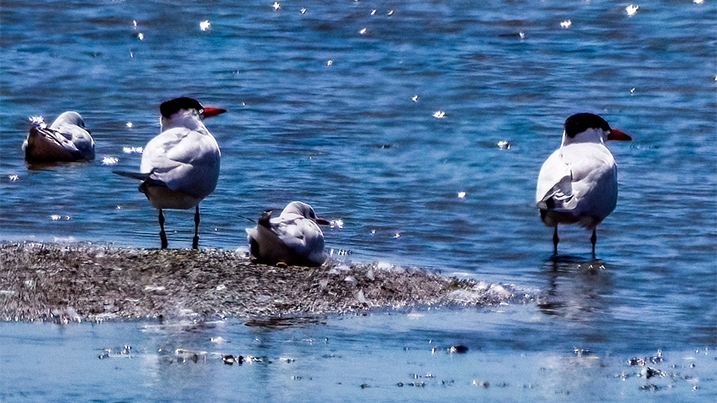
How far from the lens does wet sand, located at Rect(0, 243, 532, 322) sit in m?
7.28

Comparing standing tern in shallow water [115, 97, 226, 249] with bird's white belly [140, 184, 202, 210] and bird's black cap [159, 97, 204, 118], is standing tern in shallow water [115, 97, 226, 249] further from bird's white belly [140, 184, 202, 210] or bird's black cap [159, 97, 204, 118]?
bird's black cap [159, 97, 204, 118]

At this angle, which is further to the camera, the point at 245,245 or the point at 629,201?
the point at 629,201

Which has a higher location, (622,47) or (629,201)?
(622,47)

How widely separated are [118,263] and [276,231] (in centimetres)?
87

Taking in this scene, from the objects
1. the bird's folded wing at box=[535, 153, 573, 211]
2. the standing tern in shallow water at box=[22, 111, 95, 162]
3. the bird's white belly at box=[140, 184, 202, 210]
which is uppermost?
the standing tern in shallow water at box=[22, 111, 95, 162]

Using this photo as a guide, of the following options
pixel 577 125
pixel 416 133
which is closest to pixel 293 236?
pixel 577 125

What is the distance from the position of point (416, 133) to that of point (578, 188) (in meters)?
4.08

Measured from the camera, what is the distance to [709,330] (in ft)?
25.2

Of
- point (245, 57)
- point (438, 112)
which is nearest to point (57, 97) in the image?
point (245, 57)

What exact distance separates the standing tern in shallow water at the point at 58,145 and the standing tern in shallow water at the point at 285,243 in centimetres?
458

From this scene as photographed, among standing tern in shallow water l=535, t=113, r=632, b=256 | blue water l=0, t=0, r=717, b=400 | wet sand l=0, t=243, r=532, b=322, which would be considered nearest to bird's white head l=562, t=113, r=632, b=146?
standing tern in shallow water l=535, t=113, r=632, b=256

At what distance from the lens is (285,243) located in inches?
327

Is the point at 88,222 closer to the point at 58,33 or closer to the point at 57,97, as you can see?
the point at 57,97

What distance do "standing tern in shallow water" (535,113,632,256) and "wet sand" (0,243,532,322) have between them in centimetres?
141
